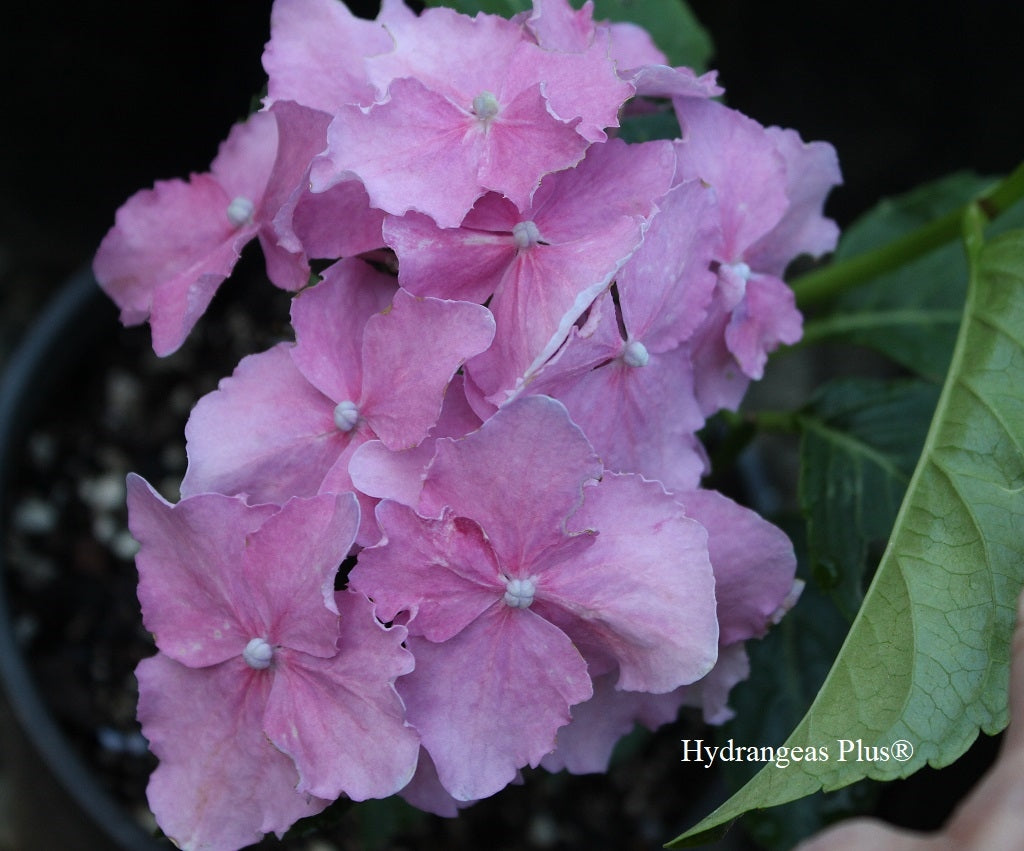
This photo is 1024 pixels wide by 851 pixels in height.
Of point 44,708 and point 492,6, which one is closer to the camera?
point 492,6

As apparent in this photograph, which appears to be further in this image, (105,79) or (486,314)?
(105,79)

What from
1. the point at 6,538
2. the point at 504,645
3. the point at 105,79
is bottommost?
the point at 6,538

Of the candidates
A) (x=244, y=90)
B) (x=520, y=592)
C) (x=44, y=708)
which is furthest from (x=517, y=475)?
(x=244, y=90)

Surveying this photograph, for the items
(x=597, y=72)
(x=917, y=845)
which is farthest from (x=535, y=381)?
(x=917, y=845)

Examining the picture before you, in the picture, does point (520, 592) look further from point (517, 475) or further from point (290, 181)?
point (290, 181)

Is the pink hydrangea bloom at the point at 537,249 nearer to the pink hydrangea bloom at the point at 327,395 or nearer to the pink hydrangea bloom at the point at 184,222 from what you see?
the pink hydrangea bloom at the point at 327,395

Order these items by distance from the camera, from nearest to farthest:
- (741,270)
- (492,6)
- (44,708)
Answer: (741,270), (492,6), (44,708)

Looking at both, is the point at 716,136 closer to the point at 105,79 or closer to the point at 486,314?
the point at 486,314

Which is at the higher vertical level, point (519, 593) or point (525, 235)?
point (525, 235)

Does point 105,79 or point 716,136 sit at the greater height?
point 716,136
